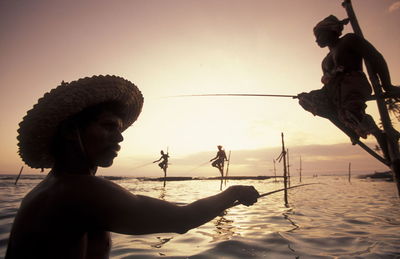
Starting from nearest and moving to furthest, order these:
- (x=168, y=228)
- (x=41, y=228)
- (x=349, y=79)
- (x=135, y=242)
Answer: (x=41, y=228)
(x=168, y=228)
(x=349, y=79)
(x=135, y=242)

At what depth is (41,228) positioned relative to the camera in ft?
4.19

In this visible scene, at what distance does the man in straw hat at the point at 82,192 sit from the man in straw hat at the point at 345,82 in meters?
1.91

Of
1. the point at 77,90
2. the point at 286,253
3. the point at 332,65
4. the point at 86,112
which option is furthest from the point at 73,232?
the point at 286,253

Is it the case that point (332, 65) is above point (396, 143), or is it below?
above

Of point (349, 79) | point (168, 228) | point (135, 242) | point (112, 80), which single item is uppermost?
point (349, 79)

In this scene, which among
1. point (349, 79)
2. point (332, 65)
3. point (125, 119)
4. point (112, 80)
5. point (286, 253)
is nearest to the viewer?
point (112, 80)

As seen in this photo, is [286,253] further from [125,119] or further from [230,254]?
[125,119]

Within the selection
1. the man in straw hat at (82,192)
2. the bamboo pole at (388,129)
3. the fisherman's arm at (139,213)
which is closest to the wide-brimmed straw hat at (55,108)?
the man in straw hat at (82,192)

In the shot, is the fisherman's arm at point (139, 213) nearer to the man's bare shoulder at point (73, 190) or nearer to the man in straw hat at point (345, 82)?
the man's bare shoulder at point (73, 190)

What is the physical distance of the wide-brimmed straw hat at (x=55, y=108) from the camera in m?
1.56

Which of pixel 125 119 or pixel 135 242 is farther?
pixel 135 242

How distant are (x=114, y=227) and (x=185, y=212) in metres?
0.44

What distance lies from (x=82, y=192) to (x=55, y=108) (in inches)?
24.0

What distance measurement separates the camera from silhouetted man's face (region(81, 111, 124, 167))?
5.35 feet
